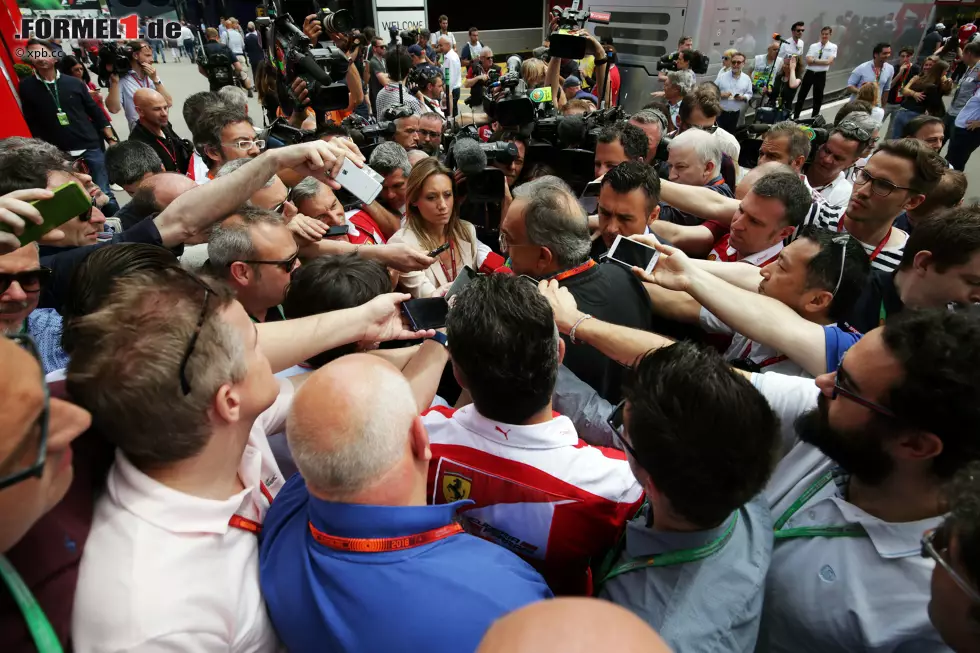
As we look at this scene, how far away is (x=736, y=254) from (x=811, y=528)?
2050 mm

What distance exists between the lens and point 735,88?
860 centimetres

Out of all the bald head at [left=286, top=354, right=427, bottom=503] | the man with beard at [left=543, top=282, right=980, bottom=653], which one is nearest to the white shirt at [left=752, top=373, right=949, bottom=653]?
the man with beard at [left=543, top=282, right=980, bottom=653]

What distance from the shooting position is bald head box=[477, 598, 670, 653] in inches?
23.0

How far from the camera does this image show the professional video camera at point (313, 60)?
3.75 m

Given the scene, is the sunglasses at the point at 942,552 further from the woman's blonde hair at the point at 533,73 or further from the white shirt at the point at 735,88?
the white shirt at the point at 735,88

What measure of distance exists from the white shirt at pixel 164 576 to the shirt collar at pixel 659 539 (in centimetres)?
81

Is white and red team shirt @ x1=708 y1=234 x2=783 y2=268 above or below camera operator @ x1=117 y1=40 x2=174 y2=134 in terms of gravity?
below

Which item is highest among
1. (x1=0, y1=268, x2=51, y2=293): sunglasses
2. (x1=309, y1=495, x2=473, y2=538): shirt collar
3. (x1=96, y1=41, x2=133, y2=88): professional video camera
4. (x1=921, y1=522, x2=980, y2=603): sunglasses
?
(x1=96, y1=41, x2=133, y2=88): professional video camera

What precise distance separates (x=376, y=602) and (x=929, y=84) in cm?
937

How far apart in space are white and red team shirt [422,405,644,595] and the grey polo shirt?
5.7 inches

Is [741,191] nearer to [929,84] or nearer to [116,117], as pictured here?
[929,84]

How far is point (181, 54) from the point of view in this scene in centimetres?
1814

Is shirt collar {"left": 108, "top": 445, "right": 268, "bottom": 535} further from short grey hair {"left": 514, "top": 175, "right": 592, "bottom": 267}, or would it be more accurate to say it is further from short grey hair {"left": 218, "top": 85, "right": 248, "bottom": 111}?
short grey hair {"left": 218, "top": 85, "right": 248, "bottom": 111}

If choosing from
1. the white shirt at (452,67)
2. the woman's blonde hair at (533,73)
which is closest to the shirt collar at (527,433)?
the woman's blonde hair at (533,73)
